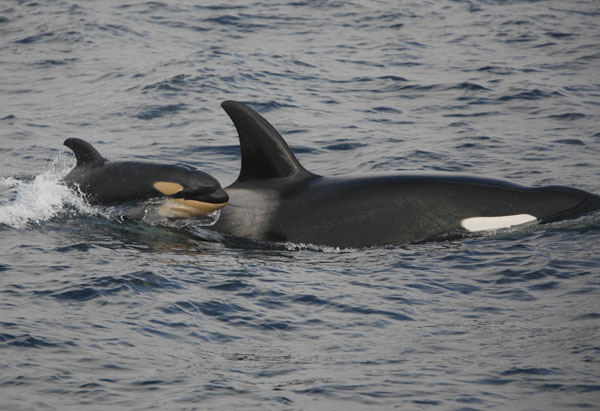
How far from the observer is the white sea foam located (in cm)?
1222

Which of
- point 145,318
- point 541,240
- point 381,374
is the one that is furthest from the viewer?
point 541,240

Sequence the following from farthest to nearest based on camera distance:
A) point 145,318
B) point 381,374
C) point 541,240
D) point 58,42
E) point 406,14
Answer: point 406,14 → point 58,42 → point 541,240 → point 145,318 → point 381,374

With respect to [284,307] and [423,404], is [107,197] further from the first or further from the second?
[423,404]

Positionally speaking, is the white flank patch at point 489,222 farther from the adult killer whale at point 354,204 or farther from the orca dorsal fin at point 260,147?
the orca dorsal fin at point 260,147

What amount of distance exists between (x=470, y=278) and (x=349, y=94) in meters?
12.8

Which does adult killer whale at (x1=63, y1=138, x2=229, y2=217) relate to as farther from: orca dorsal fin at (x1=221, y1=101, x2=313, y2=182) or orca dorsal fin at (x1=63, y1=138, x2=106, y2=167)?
orca dorsal fin at (x1=221, y1=101, x2=313, y2=182)

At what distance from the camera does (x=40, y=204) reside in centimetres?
1285

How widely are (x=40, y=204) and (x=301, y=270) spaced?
14.3ft

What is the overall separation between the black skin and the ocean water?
0.34 m

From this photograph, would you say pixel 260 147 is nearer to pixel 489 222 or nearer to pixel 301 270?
pixel 301 270

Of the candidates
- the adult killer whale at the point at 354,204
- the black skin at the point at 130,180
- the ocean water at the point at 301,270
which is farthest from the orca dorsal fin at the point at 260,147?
the ocean water at the point at 301,270

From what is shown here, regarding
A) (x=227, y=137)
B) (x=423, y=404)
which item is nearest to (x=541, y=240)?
(x=423, y=404)

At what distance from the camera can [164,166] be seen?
38.3ft

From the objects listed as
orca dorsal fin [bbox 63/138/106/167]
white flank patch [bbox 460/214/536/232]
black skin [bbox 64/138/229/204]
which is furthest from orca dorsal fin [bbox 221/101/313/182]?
white flank patch [bbox 460/214/536/232]
